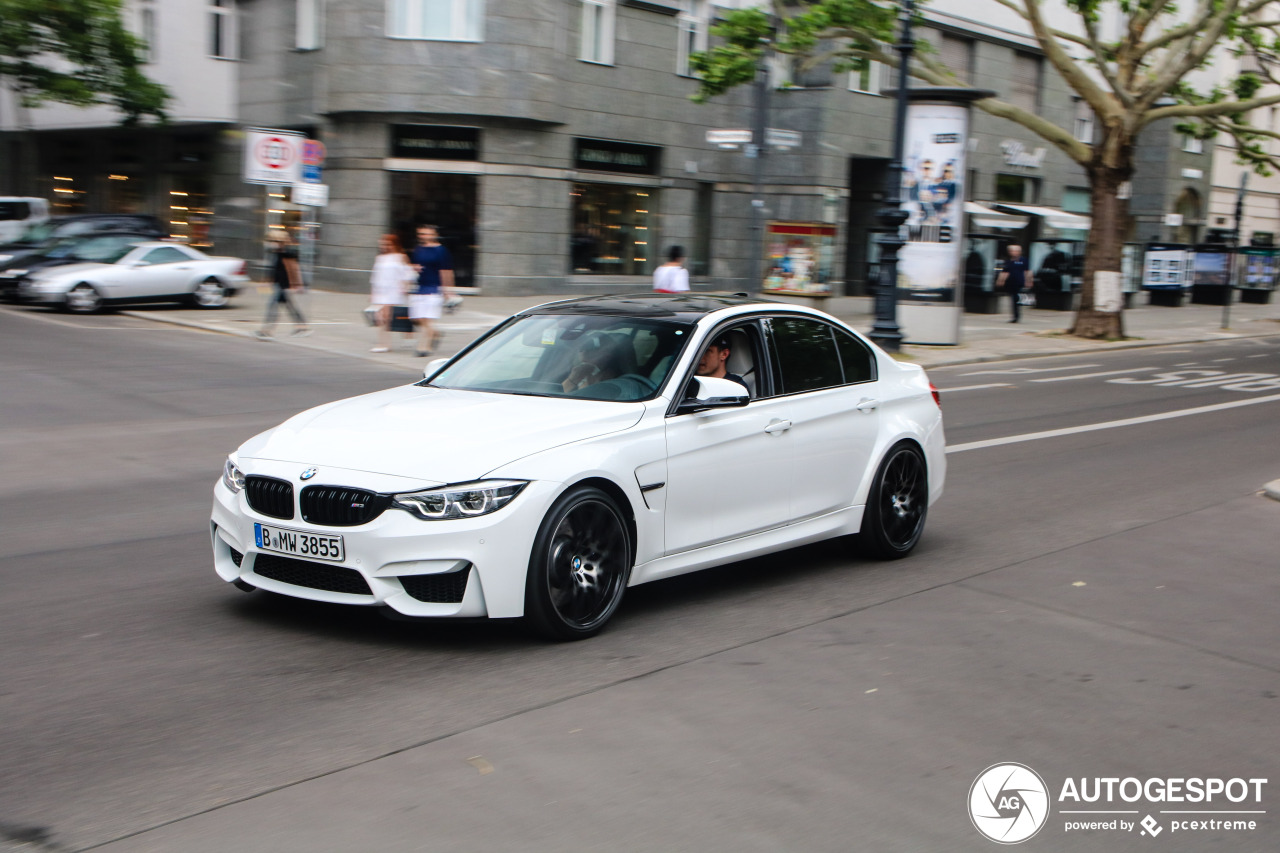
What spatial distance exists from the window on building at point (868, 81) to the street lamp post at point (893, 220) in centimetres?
1480

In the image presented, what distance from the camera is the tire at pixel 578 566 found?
527cm

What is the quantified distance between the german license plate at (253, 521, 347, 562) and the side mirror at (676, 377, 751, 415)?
5.60 feet

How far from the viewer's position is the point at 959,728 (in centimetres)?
469

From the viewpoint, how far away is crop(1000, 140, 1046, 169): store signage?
139 feet

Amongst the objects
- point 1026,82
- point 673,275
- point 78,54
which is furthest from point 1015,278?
point 78,54

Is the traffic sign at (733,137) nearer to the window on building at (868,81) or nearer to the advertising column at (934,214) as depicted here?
the advertising column at (934,214)

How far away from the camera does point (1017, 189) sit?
4394 centimetres

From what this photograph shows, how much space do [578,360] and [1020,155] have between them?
3980 cm

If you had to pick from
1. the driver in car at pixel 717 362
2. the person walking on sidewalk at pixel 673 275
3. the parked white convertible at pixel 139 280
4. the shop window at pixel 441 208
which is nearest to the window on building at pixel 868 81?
the shop window at pixel 441 208

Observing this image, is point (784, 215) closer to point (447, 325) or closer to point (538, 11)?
point (538, 11)

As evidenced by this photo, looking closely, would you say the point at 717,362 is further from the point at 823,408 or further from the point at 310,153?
the point at 310,153

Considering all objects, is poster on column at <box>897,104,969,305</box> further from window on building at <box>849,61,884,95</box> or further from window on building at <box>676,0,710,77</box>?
window on building at <box>849,61,884,95</box>

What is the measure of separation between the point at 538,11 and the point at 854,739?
26802 millimetres

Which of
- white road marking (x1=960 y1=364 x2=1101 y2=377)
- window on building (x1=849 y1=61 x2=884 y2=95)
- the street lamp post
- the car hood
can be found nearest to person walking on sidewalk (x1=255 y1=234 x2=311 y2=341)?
the street lamp post
